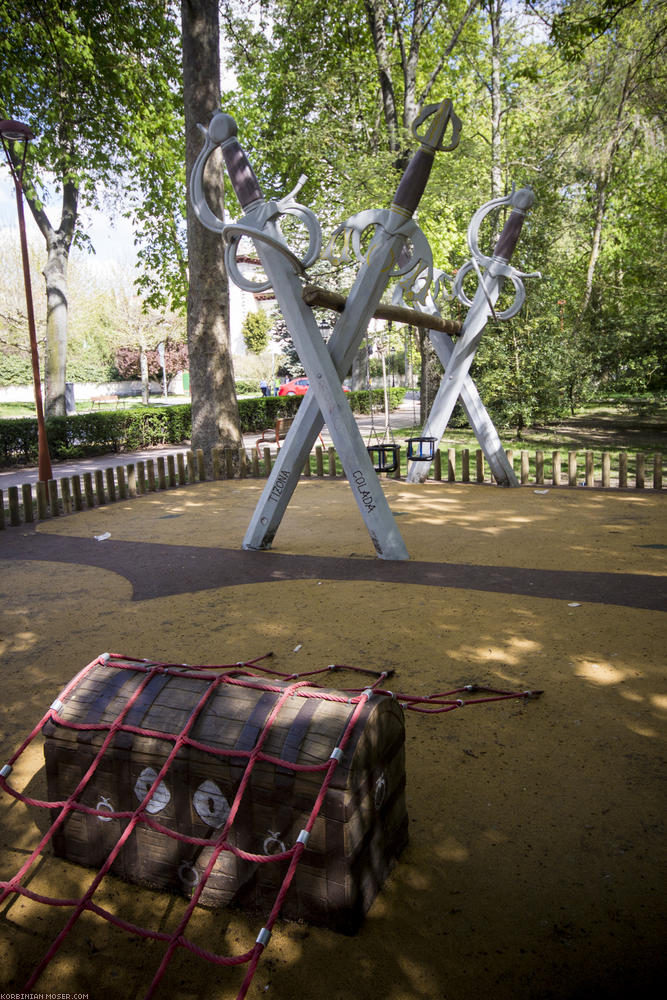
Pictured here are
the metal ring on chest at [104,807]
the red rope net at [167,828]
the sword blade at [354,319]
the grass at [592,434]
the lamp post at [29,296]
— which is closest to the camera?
the red rope net at [167,828]

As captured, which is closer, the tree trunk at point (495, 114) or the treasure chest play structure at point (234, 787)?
the treasure chest play structure at point (234, 787)

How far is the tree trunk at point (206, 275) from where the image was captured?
15.3m

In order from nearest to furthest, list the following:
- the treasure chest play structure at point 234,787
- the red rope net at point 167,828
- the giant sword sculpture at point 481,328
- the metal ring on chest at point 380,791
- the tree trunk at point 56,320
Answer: the red rope net at point 167,828 < the treasure chest play structure at point 234,787 < the metal ring on chest at point 380,791 < the giant sword sculpture at point 481,328 < the tree trunk at point 56,320

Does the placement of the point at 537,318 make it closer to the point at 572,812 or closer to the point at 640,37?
the point at 640,37

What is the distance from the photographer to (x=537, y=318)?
18.3 metres

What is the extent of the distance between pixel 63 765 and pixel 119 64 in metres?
21.7

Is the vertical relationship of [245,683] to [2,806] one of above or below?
above

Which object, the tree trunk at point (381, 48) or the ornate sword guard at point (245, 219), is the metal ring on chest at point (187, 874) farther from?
the tree trunk at point (381, 48)

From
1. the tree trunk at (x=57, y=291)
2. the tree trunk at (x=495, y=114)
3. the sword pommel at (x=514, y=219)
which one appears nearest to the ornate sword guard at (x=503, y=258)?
the sword pommel at (x=514, y=219)

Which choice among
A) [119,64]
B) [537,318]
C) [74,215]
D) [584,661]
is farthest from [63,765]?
[74,215]

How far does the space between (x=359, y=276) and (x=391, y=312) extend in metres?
1.61

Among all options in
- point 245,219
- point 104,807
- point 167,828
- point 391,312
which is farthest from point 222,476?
point 167,828

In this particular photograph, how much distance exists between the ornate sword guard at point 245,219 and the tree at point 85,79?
512 inches

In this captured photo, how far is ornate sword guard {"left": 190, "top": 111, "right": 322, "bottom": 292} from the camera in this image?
23.8ft
